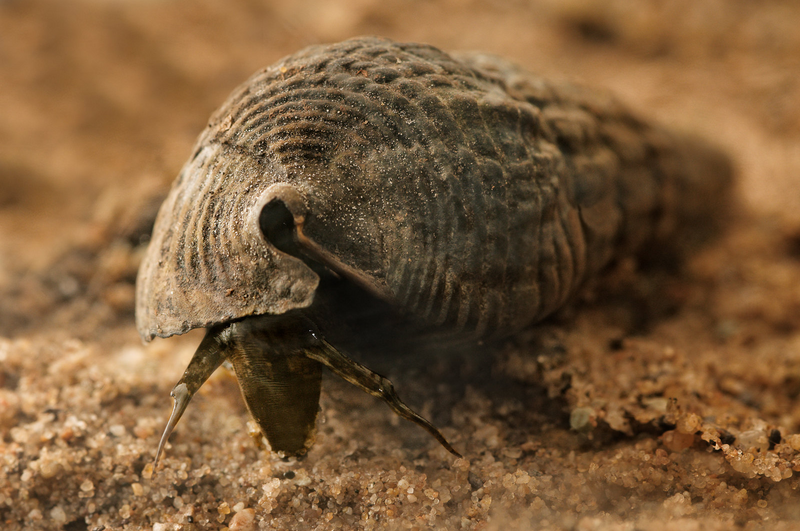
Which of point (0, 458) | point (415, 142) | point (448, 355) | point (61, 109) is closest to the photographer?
point (415, 142)

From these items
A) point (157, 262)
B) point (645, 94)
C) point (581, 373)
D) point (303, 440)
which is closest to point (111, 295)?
point (157, 262)

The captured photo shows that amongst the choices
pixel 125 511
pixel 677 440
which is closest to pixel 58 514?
pixel 125 511

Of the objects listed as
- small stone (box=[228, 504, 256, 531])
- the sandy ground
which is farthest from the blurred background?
small stone (box=[228, 504, 256, 531])

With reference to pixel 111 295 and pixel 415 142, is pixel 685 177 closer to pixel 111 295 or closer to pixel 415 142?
pixel 415 142

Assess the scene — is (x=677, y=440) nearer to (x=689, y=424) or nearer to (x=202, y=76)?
(x=689, y=424)

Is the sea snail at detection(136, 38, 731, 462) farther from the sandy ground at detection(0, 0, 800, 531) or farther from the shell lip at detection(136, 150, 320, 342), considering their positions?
the sandy ground at detection(0, 0, 800, 531)

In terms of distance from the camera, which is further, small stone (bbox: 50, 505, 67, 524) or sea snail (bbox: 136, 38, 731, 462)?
small stone (bbox: 50, 505, 67, 524)

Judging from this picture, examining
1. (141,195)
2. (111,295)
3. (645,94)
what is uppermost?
(645,94)
